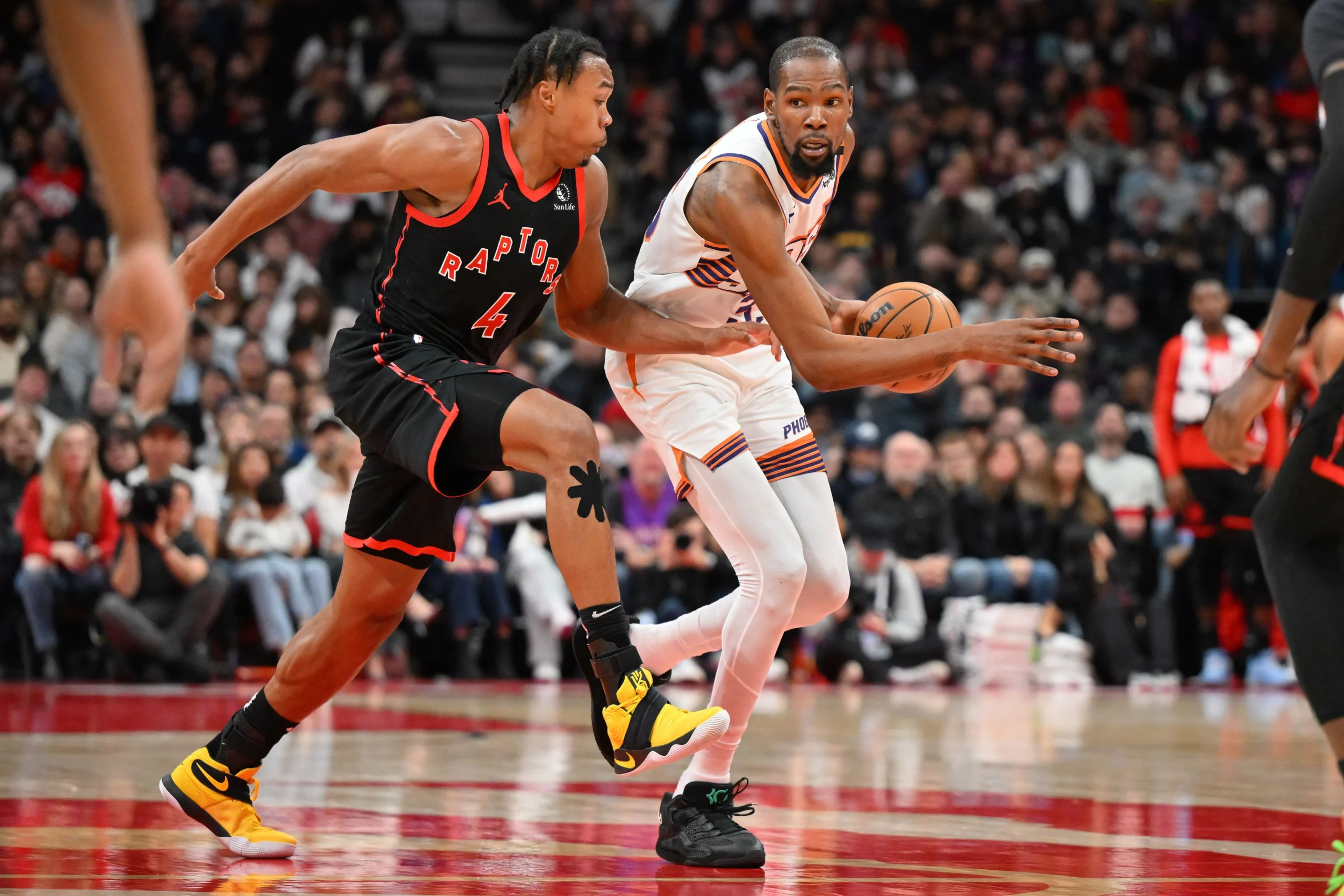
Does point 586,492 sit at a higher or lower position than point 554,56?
lower

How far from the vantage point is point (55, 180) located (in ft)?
47.3

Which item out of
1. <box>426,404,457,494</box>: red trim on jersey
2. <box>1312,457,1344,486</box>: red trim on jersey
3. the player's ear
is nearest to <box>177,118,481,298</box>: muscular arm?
the player's ear

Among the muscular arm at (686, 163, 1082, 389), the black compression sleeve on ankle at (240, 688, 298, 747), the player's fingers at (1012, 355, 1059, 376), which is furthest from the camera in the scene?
the black compression sleeve on ankle at (240, 688, 298, 747)

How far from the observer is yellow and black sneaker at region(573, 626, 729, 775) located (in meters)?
3.89

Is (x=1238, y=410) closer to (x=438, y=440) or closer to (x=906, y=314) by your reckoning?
(x=906, y=314)

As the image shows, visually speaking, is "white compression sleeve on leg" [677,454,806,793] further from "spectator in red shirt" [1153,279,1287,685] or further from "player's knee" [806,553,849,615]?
"spectator in red shirt" [1153,279,1287,685]

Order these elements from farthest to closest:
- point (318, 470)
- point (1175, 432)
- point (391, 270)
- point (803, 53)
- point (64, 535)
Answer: point (1175, 432)
point (318, 470)
point (64, 535)
point (803, 53)
point (391, 270)

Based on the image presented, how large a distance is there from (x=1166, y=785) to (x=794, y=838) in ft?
6.45

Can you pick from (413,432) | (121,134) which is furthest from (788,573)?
(121,134)

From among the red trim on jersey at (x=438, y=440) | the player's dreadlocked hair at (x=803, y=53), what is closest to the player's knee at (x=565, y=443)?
the red trim on jersey at (x=438, y=440)

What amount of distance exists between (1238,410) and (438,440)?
187cm

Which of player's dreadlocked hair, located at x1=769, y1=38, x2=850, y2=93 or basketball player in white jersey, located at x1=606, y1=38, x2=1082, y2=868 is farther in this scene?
player's dreadlocked hair, located at x1=769, y1=38, x2=850, y2=93

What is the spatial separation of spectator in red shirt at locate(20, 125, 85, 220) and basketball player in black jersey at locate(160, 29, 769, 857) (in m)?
10.6

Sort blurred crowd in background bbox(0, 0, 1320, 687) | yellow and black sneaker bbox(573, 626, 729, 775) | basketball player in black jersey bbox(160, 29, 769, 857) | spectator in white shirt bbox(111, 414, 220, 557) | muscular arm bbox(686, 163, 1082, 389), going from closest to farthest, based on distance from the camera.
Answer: yellow and black sneaker bbox(573, 626, 729, 775) → muscular arm bbox(686, 163, 1082, 389) → basketball player in black jersey bbox(160, 29, 769, 857) → spectator in white shirt bbox(111, 414, 220, 557) → blurred crowd in background bbox(0, 0, 1320, 687)
